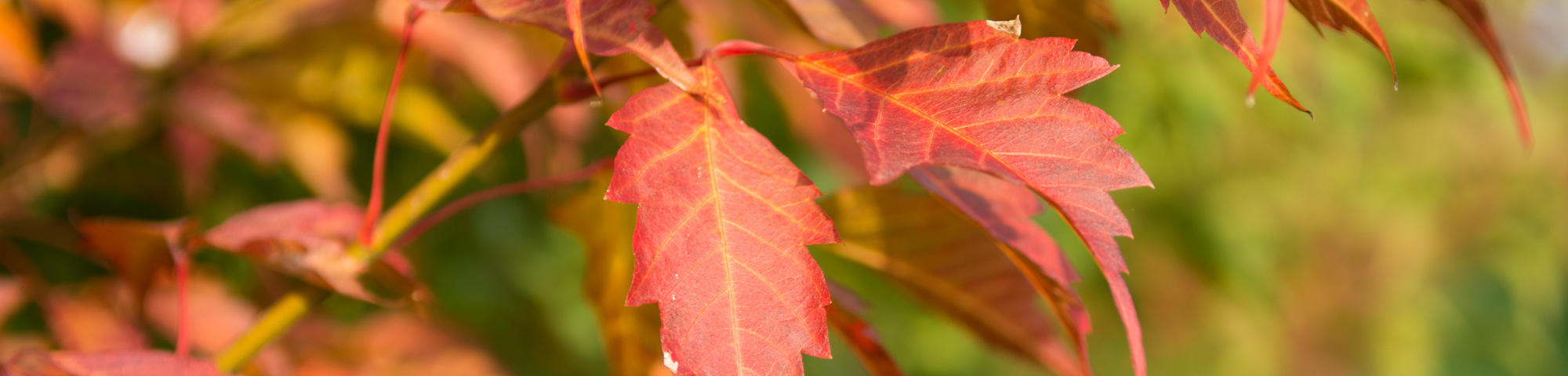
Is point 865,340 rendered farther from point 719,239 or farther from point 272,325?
point 272,325

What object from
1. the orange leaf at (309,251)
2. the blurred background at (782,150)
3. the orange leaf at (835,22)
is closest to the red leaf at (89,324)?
the blurred background at (782,150)

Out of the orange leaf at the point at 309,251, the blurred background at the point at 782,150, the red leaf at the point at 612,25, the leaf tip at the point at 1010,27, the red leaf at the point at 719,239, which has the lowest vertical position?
the blurred background at the point at 782,150

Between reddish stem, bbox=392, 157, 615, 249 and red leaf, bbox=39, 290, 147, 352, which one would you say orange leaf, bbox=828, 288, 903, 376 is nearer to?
reddish stem, bbox=392, 157, 615, 249

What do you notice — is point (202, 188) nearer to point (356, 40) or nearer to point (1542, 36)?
point (356, 40)

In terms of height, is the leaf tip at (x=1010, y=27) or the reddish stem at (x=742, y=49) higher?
the leaf tip at (x=1010, y=27)


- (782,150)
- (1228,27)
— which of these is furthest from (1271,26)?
(782,150)

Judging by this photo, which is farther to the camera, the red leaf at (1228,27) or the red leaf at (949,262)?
the red leaf at (949,262)

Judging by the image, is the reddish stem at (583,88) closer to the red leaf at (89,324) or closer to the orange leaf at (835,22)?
the orange leaf at (835,22)
